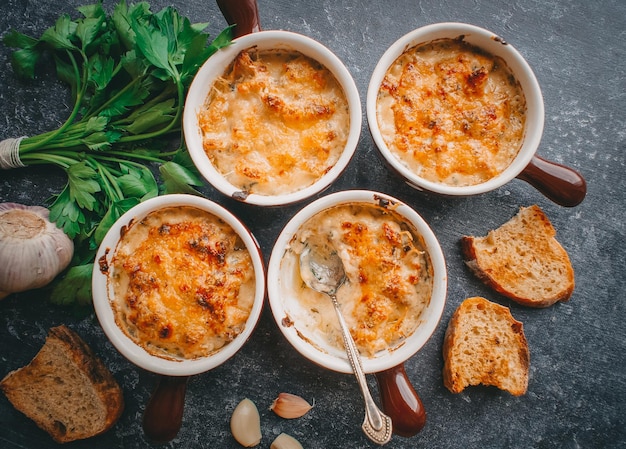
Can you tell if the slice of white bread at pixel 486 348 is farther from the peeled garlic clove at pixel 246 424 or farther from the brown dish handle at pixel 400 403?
the peeled garlic clove at pixel 246 424

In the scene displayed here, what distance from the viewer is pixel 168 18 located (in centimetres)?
212

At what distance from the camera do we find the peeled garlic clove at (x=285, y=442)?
220 cm

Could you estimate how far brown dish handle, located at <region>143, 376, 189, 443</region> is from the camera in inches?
74.4

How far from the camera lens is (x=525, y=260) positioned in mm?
2312

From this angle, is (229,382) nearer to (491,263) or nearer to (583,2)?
(491,263)

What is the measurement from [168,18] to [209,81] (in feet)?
1.12

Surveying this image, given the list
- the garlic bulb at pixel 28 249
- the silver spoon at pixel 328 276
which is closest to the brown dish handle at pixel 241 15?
the silver spoon at pixel 328 276

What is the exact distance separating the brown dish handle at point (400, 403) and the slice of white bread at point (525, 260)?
0.65 m

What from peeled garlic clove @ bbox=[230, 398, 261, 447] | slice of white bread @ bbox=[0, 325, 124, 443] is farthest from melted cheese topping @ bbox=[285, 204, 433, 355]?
slice of white bread @ bbox=[0, 325, 124, 443]

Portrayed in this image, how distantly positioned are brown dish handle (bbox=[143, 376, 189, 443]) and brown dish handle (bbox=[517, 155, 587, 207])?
61.8 inches

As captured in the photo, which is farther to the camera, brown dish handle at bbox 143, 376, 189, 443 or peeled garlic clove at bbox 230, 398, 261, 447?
peeled garlic clove at bbox 230, 398, 261, 447

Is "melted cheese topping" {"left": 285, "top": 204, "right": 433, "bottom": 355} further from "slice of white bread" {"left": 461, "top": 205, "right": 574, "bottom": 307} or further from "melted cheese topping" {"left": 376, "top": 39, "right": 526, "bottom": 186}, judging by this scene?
"slice of white bread" {"left": 461, "top": 205, "right": 574, "bottom": 307}

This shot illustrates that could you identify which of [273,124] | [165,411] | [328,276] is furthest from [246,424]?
[273,124]

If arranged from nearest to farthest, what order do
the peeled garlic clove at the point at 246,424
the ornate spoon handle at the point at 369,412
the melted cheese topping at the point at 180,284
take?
the ornate spoon handle at the point at 369,412 → the melted cheese topping at the point at 180,284 → the peeled garlic clove at the point at 246,424
